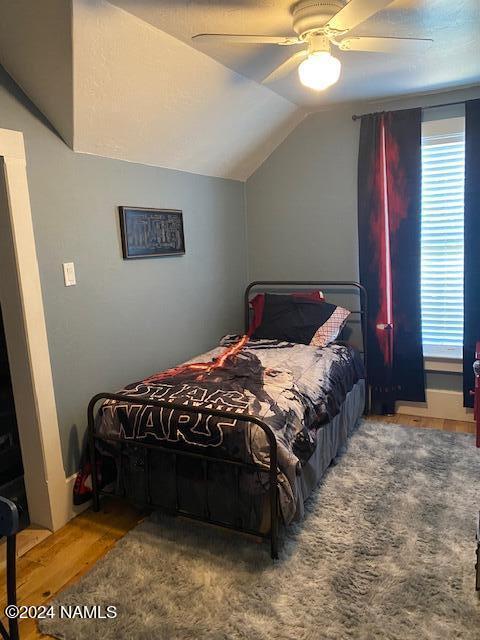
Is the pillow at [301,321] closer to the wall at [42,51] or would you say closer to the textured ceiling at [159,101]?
the textured ceiling at [159,101]

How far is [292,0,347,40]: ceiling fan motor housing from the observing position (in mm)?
1871

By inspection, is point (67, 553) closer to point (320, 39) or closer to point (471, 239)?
point (320, 39)

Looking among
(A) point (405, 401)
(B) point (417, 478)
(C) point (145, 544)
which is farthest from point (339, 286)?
(C) point (145, 544)

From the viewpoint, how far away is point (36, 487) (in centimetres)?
243

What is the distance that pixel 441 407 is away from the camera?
355 cm

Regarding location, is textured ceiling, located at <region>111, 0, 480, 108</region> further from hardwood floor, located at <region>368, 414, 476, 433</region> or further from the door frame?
hardwood floor, located at <region>368, 414, 476, 433</region>

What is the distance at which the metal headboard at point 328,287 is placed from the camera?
142 inches

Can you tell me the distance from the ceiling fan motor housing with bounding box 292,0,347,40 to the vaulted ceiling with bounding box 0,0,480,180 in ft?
0.19

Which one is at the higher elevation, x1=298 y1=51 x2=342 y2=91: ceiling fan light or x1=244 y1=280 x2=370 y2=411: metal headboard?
x1=298 y1=51 x2=342 y2=91: ceiling fan light

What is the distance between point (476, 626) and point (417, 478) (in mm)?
1036

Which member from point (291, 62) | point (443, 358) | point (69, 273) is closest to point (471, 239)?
Answer: point (443, 358)

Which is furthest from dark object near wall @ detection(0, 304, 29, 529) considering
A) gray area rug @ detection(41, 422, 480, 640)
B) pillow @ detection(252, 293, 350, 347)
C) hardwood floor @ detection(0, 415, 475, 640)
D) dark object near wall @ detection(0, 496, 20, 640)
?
pillow @ detection(252, 293, 350, 347)

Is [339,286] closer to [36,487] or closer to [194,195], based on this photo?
[194,195]

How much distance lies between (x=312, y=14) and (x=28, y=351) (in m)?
1.90
